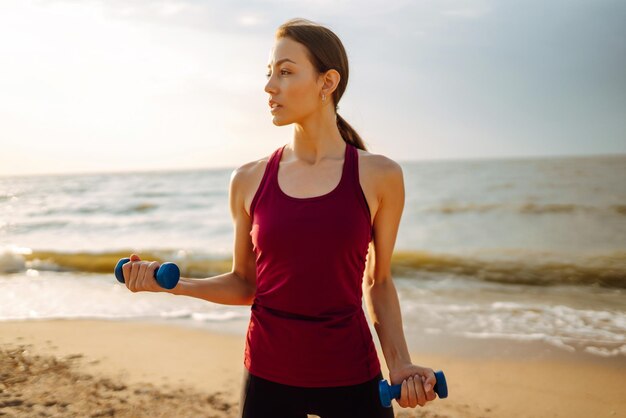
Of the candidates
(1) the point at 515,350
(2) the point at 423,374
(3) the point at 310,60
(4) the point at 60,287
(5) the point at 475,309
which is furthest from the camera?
(4) the point at 60,287

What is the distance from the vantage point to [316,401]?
209cm

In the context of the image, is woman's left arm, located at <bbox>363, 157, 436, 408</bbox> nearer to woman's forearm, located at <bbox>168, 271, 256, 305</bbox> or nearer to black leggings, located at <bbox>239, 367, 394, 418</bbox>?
black leggings, located at <bbox>239, 367, 394, 418</bbox>

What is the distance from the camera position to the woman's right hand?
2033 millimetres

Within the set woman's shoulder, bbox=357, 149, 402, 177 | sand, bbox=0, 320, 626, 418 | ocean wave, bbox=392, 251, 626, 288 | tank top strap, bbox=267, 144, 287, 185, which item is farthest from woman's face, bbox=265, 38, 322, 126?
ocean wave, bbox=392, 251, 626, 288

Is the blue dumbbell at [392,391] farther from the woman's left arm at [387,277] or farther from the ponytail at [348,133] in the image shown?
the ponytail at [348,133]

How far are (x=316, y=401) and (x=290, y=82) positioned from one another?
1.12 metres

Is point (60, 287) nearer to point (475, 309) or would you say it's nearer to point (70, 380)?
point (70, 380)

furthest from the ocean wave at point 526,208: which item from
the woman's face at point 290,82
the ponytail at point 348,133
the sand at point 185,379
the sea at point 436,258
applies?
the woman's face at point 290,82

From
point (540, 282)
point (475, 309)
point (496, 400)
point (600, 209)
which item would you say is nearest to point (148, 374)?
point (496, 400)

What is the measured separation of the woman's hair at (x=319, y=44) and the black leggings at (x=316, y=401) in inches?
43.4

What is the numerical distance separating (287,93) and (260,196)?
1.26ft

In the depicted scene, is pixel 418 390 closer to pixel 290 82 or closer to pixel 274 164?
pixel 274 164

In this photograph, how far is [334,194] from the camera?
213 cm

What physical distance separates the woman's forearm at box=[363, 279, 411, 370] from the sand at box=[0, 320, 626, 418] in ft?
9.02
